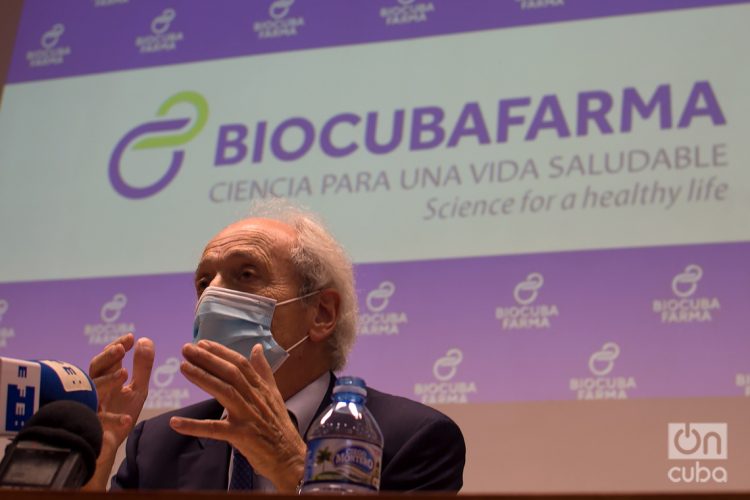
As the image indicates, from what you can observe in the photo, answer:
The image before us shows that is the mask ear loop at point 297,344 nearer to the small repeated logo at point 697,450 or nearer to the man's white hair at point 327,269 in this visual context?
the man's white hair at point 327,269

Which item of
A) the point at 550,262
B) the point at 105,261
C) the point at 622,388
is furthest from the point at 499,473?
the point at 105,261

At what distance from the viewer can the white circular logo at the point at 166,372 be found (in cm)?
339

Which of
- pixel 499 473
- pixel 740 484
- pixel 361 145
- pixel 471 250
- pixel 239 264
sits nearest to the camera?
Answer: pixel 239 264

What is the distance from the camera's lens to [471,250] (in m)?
3.20

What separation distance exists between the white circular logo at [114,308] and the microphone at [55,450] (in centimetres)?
228

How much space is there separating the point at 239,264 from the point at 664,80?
5.00 ft

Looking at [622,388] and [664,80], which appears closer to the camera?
[622,388]

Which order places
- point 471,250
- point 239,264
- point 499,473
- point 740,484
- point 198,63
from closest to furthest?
point 239,264 → point 740,484 → point 499,473 → point 471,250 → point 198,63

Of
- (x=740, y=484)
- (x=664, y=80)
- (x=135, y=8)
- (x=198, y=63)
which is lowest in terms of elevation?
(x=740, y=484)

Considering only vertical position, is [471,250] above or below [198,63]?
below

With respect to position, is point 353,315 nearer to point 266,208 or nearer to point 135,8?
point 266,208

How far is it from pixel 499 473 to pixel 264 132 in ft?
4.70

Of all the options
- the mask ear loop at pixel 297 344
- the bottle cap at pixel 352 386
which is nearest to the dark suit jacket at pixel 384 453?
the mask ear loop at pixel 297 344

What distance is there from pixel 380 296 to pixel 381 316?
0.23ft
